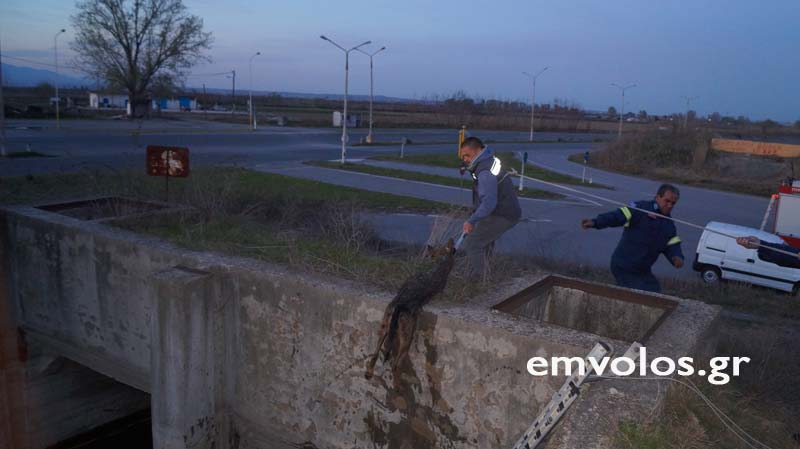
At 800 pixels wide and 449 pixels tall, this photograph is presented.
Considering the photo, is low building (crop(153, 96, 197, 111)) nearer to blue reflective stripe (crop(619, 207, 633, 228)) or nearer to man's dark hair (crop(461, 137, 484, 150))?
man's dark hair (crop(461, 137, 484, 150))

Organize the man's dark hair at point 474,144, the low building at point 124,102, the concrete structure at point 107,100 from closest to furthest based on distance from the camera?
the man's dark hair at point 474,144 < the low building at point 124,102 < the concrete structure at point 107,100

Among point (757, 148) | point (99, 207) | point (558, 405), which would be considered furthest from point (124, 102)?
point (558, 405)

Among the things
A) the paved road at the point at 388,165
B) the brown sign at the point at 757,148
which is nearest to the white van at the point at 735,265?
the paved road at the point at 388,165

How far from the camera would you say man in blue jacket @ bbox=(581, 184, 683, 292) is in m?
6.77

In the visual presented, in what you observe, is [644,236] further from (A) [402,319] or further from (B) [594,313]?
(A) [402,319]

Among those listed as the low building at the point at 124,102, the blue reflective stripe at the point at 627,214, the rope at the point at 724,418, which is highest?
the low building at the point at 124,102

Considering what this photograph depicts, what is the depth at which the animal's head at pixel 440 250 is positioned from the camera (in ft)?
19.3

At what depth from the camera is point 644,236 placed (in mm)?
6785

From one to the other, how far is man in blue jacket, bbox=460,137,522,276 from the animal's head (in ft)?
1.04

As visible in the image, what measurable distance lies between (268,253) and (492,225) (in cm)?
237

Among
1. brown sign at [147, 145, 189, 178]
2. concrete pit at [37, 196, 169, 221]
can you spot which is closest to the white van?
brown sign at [147, 145, 189, 178]

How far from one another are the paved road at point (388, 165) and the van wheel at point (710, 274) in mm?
599

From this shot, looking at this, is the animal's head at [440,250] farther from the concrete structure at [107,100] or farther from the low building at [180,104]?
the low building at [180,104]

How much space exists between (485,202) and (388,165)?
23.4m
